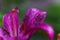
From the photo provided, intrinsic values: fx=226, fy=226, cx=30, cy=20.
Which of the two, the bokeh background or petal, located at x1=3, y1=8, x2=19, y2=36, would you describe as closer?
petal, located at x1=3, y1=8, x2=19, y2=36

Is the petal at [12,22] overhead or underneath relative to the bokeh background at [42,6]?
overhead

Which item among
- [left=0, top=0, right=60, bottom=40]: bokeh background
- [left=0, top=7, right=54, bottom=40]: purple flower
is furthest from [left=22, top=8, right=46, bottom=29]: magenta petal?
[left=0, top=0, right=60, bottom=40]: bokeh background

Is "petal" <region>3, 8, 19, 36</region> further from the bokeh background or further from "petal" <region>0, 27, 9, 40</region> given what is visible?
the bokeh background

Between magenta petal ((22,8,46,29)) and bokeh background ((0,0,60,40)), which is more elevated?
magenta petal ((22,8,46,29))

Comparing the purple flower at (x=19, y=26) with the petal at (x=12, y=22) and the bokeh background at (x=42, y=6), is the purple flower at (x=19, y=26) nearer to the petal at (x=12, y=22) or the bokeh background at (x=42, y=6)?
the petal at (x=12, y=22)

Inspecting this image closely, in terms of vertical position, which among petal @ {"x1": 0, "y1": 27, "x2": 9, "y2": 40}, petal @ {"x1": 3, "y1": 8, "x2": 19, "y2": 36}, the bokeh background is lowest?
the bokeh background

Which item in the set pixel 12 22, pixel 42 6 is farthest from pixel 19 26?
pixel 42 6

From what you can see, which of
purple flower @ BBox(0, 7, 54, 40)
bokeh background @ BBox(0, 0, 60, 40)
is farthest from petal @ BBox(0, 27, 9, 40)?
bokeh background @ BBox(0, 0, 60, 40)

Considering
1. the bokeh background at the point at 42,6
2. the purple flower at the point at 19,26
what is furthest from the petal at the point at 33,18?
the bokeh background at the point at 42,6
